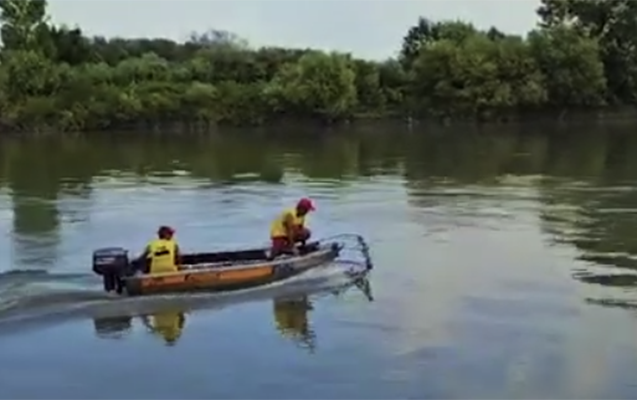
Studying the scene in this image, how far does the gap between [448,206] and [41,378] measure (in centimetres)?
2283

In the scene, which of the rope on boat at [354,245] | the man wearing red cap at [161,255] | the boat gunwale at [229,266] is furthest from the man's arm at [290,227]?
the man wearing red cap at [161,255]


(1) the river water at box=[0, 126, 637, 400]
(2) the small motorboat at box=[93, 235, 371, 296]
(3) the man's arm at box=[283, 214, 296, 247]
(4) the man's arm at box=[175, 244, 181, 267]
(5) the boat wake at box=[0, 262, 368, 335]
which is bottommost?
(1) the river water at box=[0, 126, 637, 400]

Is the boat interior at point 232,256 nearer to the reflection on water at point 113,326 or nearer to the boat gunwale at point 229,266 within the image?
the boat gunwale at point 229,266

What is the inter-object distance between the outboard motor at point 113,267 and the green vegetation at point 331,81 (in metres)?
68.6

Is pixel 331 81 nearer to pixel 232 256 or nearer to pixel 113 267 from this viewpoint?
pixel 232 256

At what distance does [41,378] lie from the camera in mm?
19078

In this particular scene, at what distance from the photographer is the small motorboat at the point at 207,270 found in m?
22.9

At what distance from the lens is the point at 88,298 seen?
918 inches

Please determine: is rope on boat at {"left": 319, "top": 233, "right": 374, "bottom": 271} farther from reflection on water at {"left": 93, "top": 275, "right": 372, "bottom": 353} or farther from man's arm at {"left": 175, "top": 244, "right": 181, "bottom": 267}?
man's arm at {"left": 175, "top": 244, "right": 181, "bottom": 267}

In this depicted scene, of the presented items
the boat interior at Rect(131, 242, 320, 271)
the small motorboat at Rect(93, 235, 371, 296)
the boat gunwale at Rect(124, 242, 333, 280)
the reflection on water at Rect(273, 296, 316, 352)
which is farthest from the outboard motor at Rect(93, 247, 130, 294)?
the reflection on water at Rect(273, 296, 316, 352)

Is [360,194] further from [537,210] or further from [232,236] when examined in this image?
[232,236]

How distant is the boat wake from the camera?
2242 centimetres

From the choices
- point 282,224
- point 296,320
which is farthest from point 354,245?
point 296,320

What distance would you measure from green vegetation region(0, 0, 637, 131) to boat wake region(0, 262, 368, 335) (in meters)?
66.5
